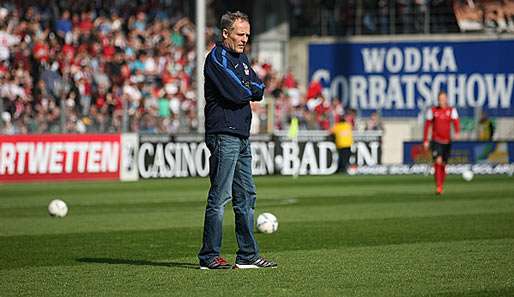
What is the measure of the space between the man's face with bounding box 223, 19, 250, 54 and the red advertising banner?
19.1 metres

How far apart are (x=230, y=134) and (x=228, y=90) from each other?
0.44 metres

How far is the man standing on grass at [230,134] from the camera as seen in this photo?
10.9 metres

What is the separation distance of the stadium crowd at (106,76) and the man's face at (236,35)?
19.6 m

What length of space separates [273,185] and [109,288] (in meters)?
18.9

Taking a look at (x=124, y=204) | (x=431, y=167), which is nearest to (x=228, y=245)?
(x=124, y=204)

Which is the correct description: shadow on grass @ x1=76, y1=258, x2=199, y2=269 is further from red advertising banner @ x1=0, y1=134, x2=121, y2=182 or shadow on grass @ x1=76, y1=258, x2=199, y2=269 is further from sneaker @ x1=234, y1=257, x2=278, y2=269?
red advertising banner @ x1=0, y1=134, x2=121, y2=182

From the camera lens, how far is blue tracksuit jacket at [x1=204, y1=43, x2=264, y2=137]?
10.9 metres

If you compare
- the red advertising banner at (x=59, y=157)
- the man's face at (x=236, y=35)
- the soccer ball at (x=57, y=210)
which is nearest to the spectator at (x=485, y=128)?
the red advertising banner at (x=59, y=157)

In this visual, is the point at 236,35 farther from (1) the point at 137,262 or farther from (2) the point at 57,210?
(2) the point at 57,210

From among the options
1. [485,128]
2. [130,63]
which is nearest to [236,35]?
[130,63]

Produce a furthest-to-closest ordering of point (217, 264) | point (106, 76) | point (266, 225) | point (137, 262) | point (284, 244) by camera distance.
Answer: point (106, 76), point (266, 225), point (284, 244), point (137, 262), point (217, 264)

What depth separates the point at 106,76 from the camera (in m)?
34.9

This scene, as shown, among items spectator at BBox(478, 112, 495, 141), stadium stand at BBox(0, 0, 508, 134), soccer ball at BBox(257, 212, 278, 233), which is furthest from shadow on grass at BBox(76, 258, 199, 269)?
spectator at BBox(478, 112, 495, 141)

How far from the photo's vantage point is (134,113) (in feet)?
109
